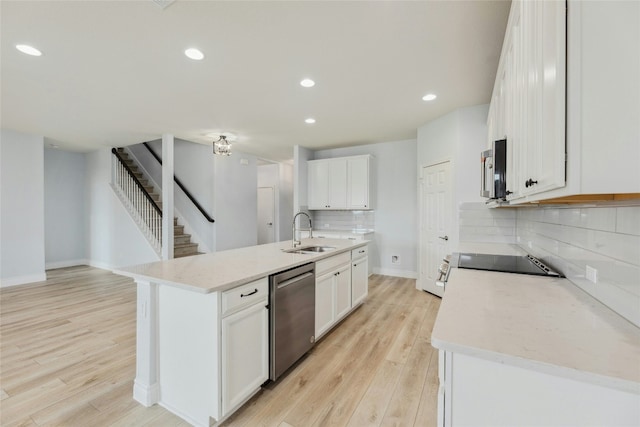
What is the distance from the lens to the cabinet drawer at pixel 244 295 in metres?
1.61

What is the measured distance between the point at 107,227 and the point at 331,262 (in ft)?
19.0

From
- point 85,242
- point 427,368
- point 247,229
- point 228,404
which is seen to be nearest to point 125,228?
point 85,242

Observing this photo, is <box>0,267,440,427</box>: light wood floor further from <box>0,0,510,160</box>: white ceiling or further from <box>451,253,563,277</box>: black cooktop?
<box>0,0,510,160</box>: white ceiling

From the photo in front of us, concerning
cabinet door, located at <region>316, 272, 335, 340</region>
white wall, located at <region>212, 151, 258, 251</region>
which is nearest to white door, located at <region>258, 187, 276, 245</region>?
white wall, located at <region>212, 151, 258, 251</region>

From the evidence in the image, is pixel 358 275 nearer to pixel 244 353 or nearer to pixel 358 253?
pixel 358 253

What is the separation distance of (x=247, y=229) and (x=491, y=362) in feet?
20.2

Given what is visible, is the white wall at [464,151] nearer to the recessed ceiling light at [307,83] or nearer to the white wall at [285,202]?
the recessed ceiling light at [307,83]

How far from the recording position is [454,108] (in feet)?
11.9

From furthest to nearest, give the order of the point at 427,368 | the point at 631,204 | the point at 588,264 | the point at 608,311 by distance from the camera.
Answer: the point at 427,368
the point at 588,264
the point at 608,311
the point at 631,204

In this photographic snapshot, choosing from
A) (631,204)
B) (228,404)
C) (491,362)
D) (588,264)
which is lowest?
(228,404)

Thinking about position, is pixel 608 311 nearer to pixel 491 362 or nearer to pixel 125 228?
pixel 491 362

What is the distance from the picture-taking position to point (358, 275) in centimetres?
350

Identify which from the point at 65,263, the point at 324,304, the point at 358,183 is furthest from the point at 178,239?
the point at 324,304

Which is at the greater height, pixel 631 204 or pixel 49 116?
pixel 49 116
